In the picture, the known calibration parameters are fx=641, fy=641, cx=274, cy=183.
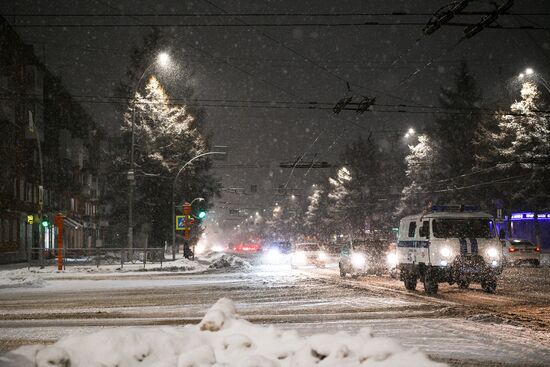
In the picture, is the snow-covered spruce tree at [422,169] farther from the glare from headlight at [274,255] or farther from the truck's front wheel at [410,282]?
the truck's front wheel at [410,282]

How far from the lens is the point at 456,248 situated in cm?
1877

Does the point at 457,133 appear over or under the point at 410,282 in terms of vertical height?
over

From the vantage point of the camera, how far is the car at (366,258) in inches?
1144

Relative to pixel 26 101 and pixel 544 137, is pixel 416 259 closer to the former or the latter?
pixel 544 137

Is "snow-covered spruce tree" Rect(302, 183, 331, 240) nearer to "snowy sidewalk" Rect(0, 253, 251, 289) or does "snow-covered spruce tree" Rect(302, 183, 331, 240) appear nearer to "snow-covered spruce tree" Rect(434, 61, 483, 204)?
"snow-covered spruce tree" Rect(434, 61, 483, 204)

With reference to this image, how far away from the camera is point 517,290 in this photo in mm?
19984

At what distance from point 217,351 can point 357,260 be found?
22.5m

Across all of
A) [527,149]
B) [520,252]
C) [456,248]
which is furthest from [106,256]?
[527,149]

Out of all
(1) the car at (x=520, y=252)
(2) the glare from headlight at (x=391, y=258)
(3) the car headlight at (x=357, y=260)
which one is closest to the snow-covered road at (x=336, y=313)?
(3) the car headlight at (x=357, y=260)

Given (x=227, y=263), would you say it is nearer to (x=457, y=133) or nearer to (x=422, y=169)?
(x=422, y=169)

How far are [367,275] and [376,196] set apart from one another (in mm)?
53368

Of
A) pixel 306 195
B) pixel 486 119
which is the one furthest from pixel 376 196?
pixel 306 195

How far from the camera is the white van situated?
61.3ft

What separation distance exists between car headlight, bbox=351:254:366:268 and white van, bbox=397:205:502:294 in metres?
8.94
